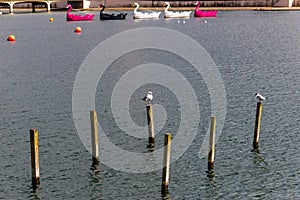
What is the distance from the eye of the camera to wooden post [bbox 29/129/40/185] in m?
34.2

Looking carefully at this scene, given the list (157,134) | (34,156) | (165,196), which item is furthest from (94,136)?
(157,134)

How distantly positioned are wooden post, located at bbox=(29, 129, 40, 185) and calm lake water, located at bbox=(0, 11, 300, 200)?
604 millimetres

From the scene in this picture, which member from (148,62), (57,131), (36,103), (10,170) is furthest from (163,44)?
(10,170)

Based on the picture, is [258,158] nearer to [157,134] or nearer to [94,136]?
[157,134]

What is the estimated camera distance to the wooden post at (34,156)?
34250 mm

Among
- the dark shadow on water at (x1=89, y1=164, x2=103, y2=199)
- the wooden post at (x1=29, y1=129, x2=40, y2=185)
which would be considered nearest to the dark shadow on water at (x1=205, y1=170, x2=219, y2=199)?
the dark shadow on water at (x1=89, y1=164, x2=103, y2=199)

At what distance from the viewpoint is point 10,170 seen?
38625 mm

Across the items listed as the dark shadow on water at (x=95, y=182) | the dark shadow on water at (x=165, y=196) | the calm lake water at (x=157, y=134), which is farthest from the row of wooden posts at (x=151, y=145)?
the dark shadow on water at (x=95, y=182)

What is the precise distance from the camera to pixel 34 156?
3444 cm

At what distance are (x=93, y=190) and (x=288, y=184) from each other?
Answer: 11235 millimetres

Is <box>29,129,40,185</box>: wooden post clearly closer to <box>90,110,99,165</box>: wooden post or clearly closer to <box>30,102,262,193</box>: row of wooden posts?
<box>30,102,262,193</box>: row of wooden posts

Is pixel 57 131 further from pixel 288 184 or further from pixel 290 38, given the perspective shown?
pixel 290 38

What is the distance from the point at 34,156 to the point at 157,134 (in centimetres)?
1389

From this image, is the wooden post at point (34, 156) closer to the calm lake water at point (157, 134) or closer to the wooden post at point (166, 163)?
the calm lake water at point (157, 134)
